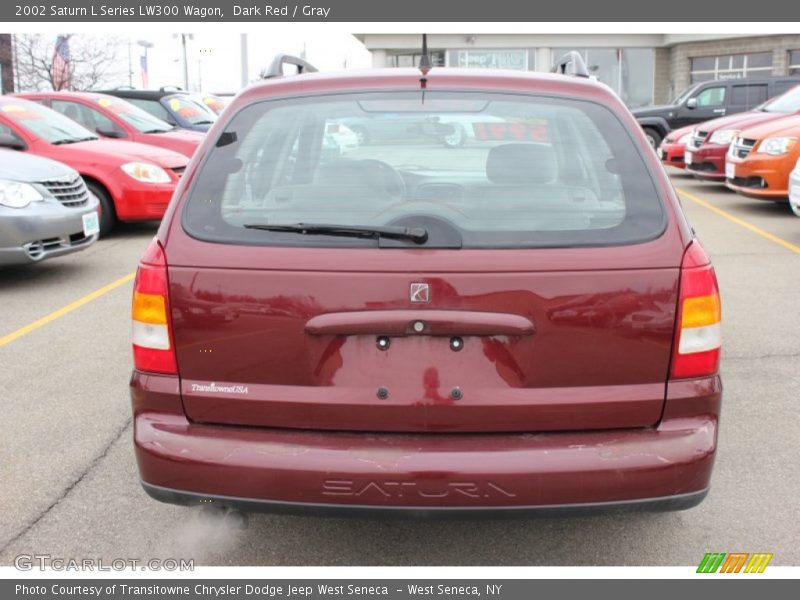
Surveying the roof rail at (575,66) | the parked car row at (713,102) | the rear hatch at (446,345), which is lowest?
the rear hatch at (446,345)

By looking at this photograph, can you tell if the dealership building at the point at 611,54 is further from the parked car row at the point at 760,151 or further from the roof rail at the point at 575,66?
the roof rail at the point at 575,66

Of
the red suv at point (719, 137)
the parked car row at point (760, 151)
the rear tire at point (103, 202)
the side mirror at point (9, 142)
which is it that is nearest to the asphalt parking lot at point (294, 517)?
the side mirror at point (9, 142)

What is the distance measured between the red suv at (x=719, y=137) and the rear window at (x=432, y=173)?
11.5 meters

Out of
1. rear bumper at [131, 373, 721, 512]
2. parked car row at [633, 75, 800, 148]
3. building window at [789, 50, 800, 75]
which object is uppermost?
building window at [789, 50, 800, 75]

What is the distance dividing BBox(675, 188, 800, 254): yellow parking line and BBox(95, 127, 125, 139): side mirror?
814 centimetres

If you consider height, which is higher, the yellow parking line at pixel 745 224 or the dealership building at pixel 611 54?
the dealership building at pixel 611 54

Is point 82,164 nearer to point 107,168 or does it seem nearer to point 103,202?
point 107,168

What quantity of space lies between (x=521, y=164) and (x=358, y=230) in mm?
605

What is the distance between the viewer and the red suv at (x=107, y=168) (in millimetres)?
10219

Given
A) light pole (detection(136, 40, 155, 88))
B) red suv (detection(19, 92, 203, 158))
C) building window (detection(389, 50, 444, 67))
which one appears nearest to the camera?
red suv (detection(19, 92, 203, 158))

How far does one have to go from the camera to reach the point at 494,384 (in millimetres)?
2703

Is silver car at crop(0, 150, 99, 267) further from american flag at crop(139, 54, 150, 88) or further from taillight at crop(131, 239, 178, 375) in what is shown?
american flag at crop(139, 54, 150, 88)

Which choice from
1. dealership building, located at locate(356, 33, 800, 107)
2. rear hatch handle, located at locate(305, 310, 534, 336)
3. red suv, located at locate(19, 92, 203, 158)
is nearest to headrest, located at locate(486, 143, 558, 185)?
rear hatch handle, located at locate(305, 310, 534, 336)

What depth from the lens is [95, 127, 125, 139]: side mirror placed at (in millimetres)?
12406
